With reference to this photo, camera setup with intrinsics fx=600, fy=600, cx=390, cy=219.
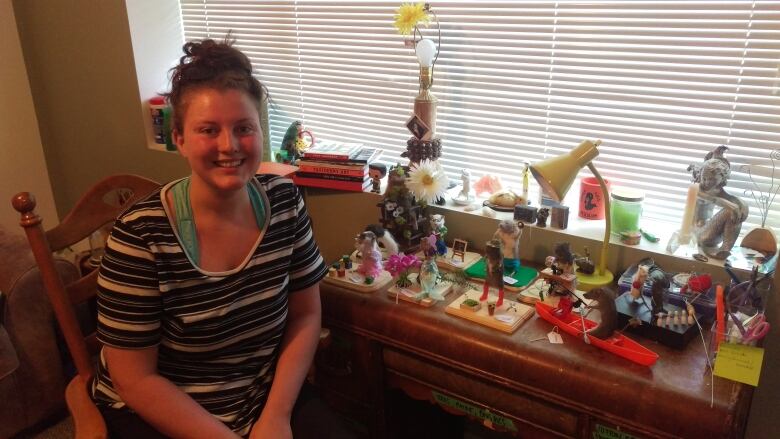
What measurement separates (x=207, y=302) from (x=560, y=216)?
0.91 metres

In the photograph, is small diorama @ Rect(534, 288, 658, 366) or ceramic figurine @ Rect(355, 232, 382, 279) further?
ceramic figurine @ Rect(355, 232, 382, 279)

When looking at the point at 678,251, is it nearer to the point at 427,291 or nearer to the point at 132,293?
the point at 427,291

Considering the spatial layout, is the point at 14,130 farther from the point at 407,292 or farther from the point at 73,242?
the point at 407,292

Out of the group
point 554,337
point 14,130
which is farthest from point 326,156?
point 14,130

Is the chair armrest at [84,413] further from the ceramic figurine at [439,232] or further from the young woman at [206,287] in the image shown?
the ceramic figurine at [439,232]

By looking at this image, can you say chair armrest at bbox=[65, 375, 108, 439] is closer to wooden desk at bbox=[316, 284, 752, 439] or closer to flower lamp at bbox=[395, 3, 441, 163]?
wooden desk at bbox=[316, 284, 752, 439]

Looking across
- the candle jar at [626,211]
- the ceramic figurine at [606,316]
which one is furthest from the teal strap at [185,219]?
the candle jar at [626,211]

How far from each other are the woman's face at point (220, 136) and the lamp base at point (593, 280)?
2.70 ft

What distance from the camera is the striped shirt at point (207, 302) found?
112 cm

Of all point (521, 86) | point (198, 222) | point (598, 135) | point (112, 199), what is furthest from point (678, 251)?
point (112, 199)

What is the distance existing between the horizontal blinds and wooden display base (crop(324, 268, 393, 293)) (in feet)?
1.72

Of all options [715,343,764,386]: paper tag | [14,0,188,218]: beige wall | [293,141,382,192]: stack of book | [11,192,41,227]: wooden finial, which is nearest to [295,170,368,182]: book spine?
[293,141,382,192]: stack of book

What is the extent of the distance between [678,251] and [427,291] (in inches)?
24.1

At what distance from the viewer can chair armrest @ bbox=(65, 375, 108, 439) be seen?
1146 millimetres
